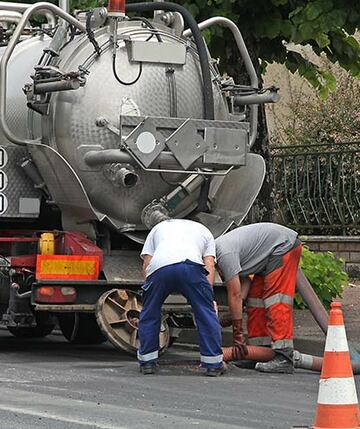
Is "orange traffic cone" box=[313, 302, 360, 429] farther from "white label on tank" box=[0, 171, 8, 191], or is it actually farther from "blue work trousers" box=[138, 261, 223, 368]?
"white label on tank" box=[0, 171, 8, 191]

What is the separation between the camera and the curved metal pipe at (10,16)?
13953 millimetres

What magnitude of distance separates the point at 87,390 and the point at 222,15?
533cm

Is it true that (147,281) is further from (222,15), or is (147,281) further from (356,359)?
(222,15)

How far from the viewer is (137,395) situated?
10125mm

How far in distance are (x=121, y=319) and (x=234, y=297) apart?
1.06 metres

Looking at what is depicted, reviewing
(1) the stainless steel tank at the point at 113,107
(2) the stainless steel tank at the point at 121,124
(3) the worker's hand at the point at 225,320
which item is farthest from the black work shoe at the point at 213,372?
(1) the stainless steel tank at the point at 113,107

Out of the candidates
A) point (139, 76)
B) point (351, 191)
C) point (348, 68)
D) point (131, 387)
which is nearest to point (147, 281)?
point (131, 387)

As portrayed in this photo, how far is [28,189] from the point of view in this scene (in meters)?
13.0

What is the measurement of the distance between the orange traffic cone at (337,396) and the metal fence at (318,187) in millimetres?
11314

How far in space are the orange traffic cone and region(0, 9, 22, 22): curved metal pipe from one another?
6.67 m

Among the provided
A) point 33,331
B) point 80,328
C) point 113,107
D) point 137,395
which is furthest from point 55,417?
point 33,331

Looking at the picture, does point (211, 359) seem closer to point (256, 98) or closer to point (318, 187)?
point (256, 98)

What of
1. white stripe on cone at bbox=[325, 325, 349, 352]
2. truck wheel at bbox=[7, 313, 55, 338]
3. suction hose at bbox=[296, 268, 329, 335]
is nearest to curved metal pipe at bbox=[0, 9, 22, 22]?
truck wheel at bbox=[7, 313, 55, 338]

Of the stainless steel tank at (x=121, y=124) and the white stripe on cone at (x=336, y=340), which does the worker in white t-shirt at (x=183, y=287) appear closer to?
the stainless steel tank at (x=121, y=124)
